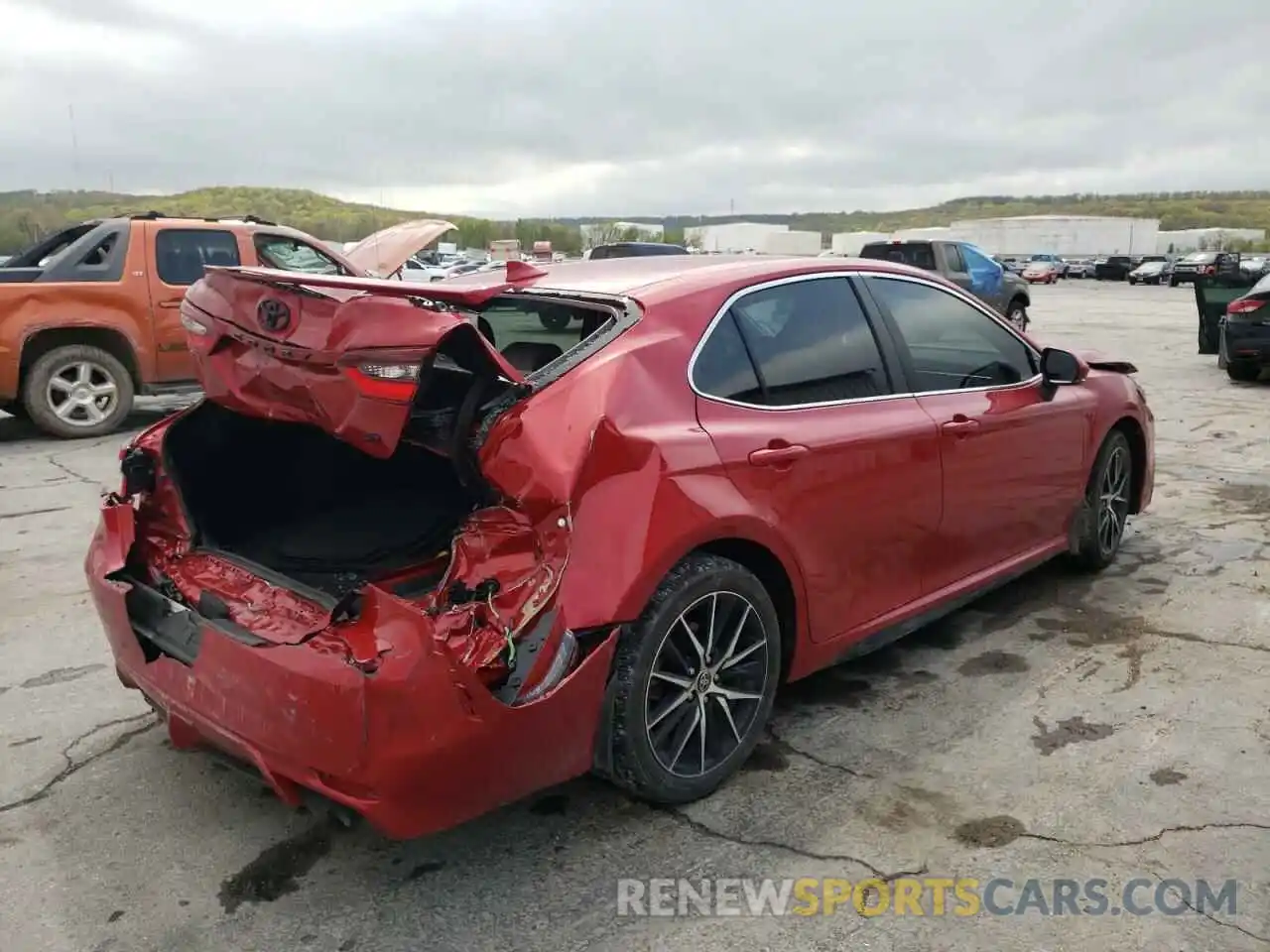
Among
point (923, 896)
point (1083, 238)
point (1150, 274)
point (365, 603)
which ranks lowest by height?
point (923, 896)

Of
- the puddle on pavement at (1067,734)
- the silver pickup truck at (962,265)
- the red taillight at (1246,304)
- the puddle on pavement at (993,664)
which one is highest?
the silver pickup truck at (962,265)

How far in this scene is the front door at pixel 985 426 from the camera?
13.3 feet

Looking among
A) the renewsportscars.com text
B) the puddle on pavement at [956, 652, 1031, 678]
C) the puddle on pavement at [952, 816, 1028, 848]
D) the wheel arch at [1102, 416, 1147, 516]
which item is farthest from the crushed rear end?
the wheel arch at [1102, 416, 1147, 516]

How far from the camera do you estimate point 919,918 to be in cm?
268

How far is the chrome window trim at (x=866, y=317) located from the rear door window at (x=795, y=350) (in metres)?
0.01

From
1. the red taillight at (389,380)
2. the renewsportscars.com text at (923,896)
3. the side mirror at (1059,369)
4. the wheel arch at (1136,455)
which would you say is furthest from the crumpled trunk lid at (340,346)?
the wheel arch at (1136,455)

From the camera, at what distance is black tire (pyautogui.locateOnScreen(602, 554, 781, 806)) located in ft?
9.57

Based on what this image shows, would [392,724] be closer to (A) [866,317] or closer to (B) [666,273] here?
(B) [666,273]

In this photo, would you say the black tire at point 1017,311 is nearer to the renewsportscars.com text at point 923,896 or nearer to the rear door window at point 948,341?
the rear door window at point 948,341

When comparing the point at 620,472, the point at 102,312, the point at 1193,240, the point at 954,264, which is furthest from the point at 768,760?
the point at 1193,240

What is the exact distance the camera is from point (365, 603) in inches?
105

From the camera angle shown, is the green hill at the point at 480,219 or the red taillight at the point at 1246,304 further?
the green hill at the point at 480,219

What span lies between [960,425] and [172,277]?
A: 26.2 feet

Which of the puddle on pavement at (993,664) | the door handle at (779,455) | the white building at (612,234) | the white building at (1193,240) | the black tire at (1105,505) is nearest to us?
the door handle at (779,455)
